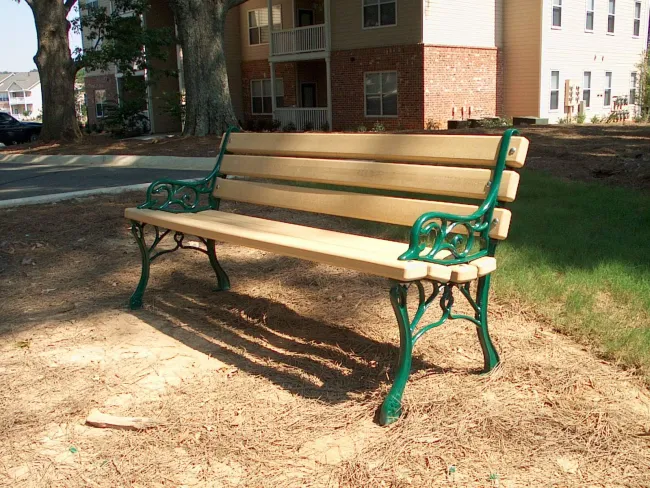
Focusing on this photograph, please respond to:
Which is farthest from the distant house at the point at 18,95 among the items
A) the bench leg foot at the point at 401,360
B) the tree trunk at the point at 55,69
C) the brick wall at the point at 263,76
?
the bench leg foot at the point at 401,360

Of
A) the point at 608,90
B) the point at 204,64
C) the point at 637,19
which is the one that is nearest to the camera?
the point at 204,64

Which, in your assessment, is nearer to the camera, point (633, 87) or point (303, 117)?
point (303, 117)

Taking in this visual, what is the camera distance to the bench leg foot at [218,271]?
5227 mm

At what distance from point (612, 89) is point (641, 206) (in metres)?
23.0

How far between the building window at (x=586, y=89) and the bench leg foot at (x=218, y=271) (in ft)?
79.5

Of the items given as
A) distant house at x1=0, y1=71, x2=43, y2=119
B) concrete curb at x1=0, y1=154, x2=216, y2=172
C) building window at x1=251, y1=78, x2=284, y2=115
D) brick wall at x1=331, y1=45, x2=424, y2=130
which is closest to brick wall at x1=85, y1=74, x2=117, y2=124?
building window at x1=251, y1=78, x2=284, y2=115

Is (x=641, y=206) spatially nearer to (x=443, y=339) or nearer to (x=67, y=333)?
(x=443, y=339)

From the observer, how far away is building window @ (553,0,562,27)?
2431 cm

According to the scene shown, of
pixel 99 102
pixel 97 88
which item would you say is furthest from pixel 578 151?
pixel 97 88

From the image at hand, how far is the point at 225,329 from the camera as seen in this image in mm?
4582

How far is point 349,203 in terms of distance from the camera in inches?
168

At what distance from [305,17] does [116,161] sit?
13.9m

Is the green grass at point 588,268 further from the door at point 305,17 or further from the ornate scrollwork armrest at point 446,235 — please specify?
the door at point 305,17

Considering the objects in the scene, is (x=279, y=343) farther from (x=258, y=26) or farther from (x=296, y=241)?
(x=258, y=26)
